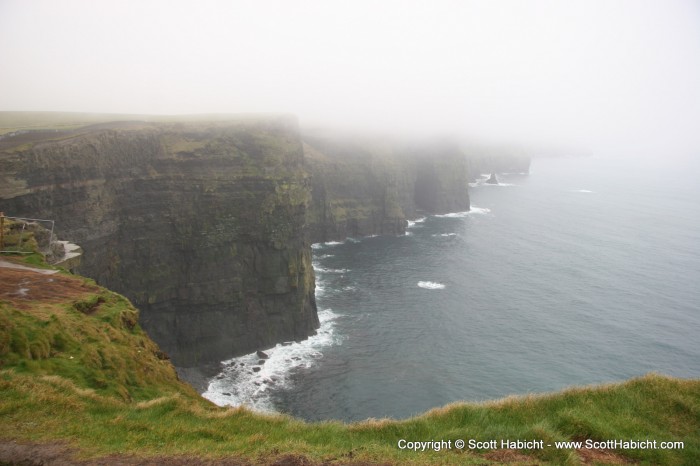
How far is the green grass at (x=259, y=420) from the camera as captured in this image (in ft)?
39.9

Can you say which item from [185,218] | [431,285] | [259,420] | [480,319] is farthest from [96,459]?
[431,285]

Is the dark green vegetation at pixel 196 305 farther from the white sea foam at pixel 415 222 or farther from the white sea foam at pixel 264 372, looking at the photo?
the white sea foam at pixel 415 222

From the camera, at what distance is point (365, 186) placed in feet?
356

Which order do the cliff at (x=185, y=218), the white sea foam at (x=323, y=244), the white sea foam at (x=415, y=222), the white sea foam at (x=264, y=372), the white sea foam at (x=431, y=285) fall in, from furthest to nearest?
the white sea foam at (x=415, y=222)
the white sea foam at (x=323, y=244)
the white sea foam at (x=431, y=285)
the white sea foam at (x=264, y=372)
the cliff at (x=185, y=218)

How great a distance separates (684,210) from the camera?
135750 mm

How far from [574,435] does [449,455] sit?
4032 mm

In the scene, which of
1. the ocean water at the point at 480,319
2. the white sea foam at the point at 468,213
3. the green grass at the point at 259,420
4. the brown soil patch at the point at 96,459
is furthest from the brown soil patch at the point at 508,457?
the white sea foam at the point at 468,213

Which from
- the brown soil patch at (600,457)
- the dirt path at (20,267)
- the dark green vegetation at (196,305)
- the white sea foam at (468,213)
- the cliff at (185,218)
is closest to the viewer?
the brown soil patch at (600,457)

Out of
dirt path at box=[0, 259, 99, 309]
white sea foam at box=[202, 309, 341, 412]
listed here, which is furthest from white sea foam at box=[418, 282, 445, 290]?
dirt path at box=[0, 259, 99, 309]

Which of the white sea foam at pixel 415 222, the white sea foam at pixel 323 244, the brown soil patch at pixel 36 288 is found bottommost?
the white sea foam at pixel 323 244

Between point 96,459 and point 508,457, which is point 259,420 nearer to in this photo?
point 96,459

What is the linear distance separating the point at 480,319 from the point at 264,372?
98.1 feet

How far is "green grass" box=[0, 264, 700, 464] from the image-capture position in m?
12.2

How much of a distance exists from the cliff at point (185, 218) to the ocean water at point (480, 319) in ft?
19.3
